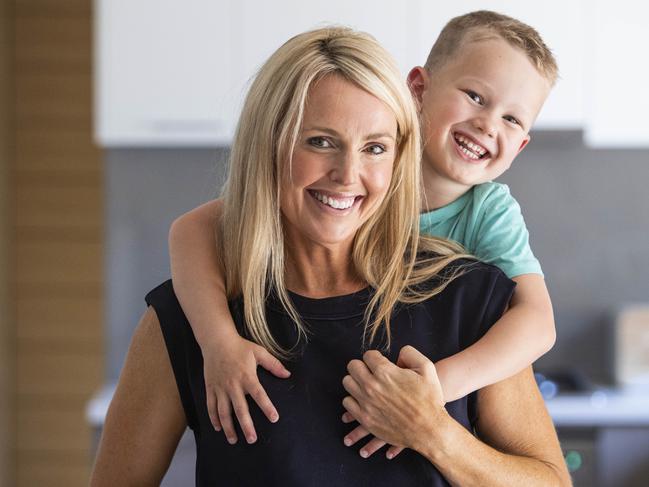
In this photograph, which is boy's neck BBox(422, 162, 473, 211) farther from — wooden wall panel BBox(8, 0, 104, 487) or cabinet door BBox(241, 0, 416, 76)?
wooden wall panel BBox(8, 0, 104, 487)

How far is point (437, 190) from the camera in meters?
1.27

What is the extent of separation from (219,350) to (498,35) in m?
0.53

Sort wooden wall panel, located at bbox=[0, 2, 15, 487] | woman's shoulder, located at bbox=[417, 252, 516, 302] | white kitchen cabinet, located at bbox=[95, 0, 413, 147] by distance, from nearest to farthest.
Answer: woman's shoulder, located at bbox=[417, 252, 516, 302] < white kitchen cabinet, located at bbox=[95, 0, 413, 147] < wooden wall panel, located at bbox=[0, 2, 15, 487]

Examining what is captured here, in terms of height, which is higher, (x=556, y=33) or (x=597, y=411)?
(x=556, y=33)

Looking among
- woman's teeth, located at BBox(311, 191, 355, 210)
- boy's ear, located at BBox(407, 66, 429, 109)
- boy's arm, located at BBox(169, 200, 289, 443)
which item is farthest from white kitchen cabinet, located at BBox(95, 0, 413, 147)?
woman's teeth, located at BBox(311, 191, 355, 210)

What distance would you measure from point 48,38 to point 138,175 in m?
0.84

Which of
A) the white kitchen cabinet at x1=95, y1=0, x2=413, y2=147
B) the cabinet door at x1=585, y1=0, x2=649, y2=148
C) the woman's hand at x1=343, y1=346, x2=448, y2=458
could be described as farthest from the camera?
the white kitchen cabinet at x1=95, y1=0, x2=413, y2=147

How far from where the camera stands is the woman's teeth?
3.51 ft

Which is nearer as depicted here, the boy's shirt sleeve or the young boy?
the young boy

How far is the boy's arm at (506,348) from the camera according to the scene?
1.08 meters

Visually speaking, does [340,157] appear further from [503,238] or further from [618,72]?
[618,72]

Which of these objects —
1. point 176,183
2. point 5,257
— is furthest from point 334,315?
point 5,257

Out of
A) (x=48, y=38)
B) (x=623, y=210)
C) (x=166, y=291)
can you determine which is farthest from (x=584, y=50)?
(x=48, y=38)

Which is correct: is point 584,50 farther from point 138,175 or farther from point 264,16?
point 138,175
